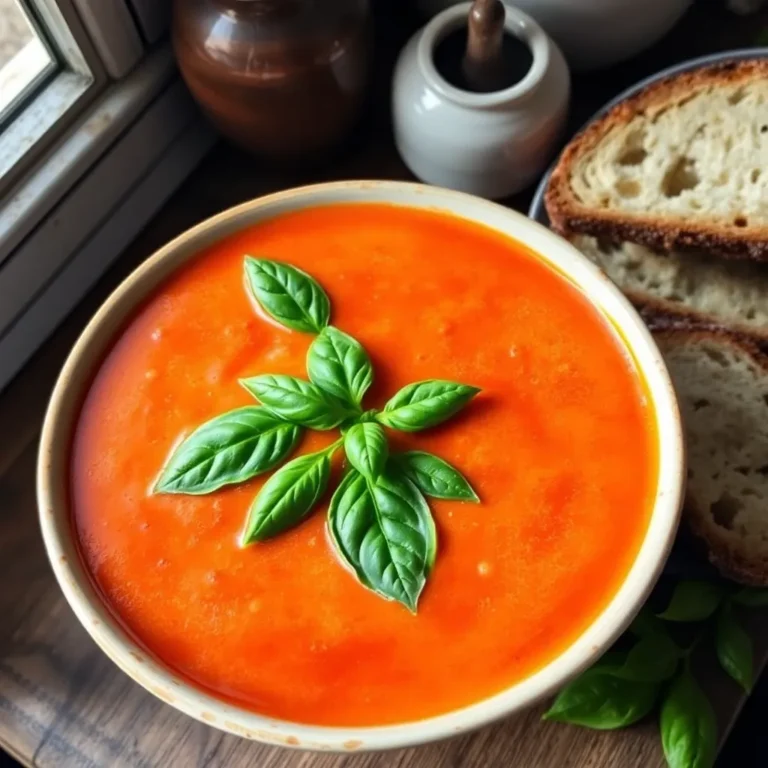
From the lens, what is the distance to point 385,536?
0.72 meters

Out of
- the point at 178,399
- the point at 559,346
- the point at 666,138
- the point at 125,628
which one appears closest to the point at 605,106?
the point at 666,138

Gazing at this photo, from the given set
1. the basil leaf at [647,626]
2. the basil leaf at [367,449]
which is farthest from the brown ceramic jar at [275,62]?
the basil leaf at [647,626]

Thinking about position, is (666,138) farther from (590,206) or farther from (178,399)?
(178,399)

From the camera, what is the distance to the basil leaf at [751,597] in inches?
35.0

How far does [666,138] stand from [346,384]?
0.49m

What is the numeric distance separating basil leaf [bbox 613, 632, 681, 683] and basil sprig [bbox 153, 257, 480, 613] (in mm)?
236

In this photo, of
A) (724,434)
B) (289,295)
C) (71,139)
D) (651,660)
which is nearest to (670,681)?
(651,660)

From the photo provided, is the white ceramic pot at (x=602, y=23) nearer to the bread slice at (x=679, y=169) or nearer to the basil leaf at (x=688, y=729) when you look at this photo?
the bread slice at (x=679, y=169)

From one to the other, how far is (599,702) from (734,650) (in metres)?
0.12

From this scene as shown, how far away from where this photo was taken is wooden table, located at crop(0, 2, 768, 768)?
0.88 metres

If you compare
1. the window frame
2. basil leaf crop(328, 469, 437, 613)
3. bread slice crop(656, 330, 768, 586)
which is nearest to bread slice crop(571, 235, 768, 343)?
bread slice crop(656, 330, 768, 586)

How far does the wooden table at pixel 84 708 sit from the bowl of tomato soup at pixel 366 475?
0.68 feet

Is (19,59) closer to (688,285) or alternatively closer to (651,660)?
(688,285)

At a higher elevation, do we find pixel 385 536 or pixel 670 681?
pixel 385 536
